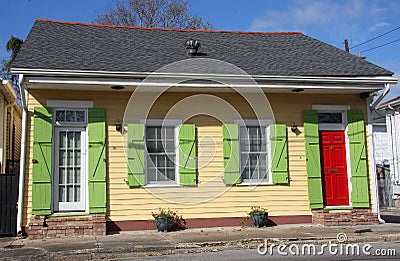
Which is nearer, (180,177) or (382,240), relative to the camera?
(382,240)

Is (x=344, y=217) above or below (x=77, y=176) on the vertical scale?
→ below

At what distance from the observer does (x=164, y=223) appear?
34.9ft

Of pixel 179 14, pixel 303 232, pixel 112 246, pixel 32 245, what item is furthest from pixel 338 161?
pixel 179 14

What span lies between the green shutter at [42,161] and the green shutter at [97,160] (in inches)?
34.5

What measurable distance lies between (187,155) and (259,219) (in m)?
2.27

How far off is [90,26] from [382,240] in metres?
9.59

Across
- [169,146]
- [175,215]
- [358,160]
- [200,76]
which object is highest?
[200,76]

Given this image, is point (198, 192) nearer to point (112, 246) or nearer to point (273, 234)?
point (273, 234)

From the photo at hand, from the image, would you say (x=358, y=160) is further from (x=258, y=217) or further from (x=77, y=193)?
(x=77, y=193)

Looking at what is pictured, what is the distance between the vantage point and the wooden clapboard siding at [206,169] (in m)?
10.9

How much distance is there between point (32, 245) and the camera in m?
9.19

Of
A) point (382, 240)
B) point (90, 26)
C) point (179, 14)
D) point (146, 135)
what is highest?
point (179, 14)

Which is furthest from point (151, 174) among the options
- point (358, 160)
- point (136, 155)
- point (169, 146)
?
point (358, 160)

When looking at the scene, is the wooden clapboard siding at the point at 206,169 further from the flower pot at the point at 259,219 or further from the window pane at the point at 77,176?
the window pane at the point at 77,176
